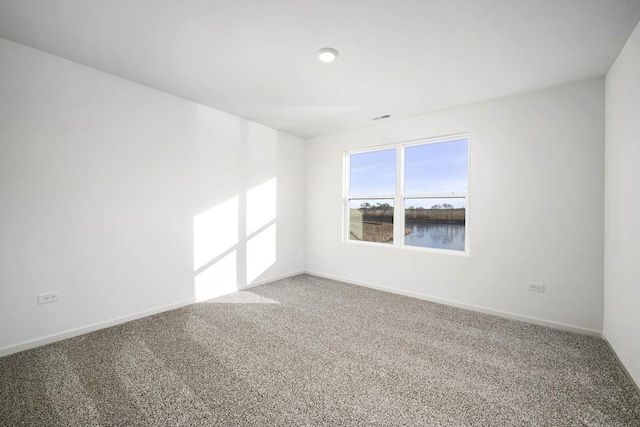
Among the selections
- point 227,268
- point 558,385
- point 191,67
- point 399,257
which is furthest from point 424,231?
Result: point 191,67

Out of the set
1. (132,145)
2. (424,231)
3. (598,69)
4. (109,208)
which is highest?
(598,69)

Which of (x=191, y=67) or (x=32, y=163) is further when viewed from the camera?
(x=191, y=67)

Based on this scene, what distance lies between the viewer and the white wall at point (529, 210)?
2.67 m

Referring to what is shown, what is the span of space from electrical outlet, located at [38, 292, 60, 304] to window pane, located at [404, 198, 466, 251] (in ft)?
13.2

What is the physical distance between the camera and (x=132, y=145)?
2.89 meters

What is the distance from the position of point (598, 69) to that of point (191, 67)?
12.5ft

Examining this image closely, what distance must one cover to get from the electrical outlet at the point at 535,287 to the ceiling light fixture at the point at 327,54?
10.3ft

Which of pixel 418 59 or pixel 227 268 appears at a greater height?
pixel 418 59

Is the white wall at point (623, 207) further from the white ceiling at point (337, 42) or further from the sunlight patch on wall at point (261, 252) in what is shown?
the sunlight patch on wall at point (261, 252)

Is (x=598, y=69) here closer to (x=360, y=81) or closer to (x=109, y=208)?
(x=360, y=81)

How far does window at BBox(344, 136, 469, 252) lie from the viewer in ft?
11.7

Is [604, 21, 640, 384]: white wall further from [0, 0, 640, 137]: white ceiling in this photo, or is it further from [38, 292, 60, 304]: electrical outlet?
[38, 292, 60, 304]: electrical outlet

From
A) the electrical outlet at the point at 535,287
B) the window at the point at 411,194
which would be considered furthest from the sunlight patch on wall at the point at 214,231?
the electrical outlet at the point at 535,287

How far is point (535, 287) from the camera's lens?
2.94m
